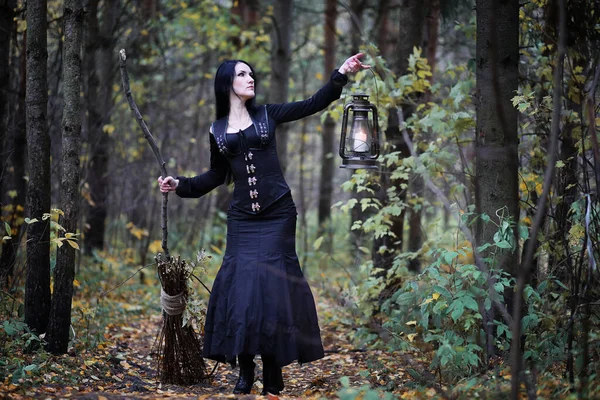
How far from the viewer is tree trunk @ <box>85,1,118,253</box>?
864 centimetres

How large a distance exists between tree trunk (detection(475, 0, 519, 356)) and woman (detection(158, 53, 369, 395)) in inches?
35.4

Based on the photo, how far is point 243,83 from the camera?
464 cm

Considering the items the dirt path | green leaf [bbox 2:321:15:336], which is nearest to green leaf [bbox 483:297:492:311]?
the dirt path

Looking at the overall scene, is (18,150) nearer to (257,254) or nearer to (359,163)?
(257,254)

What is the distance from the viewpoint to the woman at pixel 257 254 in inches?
170

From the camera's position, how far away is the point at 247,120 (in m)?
4.64

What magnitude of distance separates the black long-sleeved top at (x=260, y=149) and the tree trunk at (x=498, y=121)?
1.01 metres

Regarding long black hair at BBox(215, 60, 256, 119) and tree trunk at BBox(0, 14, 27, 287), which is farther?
tree trunk at BBox(0, 14, 27, 287)

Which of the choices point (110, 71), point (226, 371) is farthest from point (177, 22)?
point (226, 371)

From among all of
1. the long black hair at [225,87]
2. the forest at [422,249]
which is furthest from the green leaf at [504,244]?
the long black hair at [225,87]

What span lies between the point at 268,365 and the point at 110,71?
243 inches

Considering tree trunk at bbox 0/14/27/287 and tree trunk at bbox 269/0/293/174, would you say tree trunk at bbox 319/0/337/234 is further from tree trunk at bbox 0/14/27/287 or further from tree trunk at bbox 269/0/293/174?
tree trunk at bbox 0/14/27/287

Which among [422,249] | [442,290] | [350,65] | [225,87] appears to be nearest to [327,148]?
[422,249]

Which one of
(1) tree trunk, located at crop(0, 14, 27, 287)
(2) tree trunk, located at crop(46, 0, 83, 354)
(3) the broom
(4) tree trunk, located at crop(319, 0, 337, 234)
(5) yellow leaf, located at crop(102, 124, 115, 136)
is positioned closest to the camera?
(3) the broom
